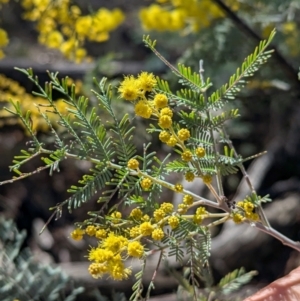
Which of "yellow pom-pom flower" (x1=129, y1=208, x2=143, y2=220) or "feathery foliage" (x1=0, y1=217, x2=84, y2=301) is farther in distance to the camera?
"feathery foliage" (x1=0, y1=217, x2=84, y2=301)

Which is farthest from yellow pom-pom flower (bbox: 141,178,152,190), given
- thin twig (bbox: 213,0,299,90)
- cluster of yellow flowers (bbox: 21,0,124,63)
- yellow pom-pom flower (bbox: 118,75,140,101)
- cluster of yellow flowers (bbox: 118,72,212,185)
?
thin twig (bbox: 213,0,299,90)

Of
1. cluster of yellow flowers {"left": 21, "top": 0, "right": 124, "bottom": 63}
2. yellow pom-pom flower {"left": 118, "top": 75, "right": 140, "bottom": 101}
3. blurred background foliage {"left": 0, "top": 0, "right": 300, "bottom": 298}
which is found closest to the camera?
yellow pom-pom flower {"left": 118, "top": 75, "right": 140, "bottom": 101}

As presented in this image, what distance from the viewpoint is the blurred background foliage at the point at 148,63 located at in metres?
1.20

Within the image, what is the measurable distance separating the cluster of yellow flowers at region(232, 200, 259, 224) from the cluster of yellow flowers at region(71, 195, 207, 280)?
0.13 feet

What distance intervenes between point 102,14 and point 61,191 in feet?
2.56

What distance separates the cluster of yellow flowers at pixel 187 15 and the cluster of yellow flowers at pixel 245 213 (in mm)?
758

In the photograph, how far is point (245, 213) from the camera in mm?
629

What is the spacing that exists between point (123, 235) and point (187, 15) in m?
0.85

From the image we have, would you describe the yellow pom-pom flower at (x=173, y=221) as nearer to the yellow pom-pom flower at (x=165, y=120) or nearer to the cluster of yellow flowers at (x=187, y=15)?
the yellow pom-pom flower at (x=165, y=120)

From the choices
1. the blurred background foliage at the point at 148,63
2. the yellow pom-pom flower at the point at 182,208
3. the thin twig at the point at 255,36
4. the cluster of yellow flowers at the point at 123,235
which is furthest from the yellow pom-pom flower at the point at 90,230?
the thin twig at the point at 255,36

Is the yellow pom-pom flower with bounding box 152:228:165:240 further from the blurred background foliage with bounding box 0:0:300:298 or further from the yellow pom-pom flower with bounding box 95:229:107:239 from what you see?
the blurred background foliage with bounding box 0:0:300:298

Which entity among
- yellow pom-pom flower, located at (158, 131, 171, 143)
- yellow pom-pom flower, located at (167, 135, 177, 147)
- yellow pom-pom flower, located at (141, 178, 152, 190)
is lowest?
yellow pom-pom flower, located at (141, 178, 152, 190)

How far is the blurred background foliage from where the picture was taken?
47.2 inches

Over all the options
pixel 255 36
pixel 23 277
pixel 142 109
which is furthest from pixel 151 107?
pixel 255 36
